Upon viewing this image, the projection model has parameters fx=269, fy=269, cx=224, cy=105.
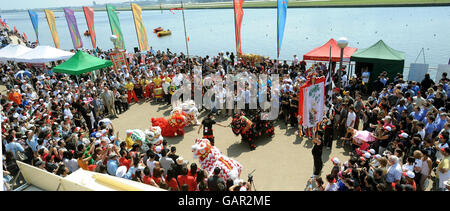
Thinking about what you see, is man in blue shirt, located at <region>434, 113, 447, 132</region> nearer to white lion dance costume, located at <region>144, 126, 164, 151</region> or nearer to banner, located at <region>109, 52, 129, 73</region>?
white lion dance costume, located at <region>144, 126, 164, 151</region>

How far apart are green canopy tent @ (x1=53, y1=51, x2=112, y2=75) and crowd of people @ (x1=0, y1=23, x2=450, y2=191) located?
0.81 m

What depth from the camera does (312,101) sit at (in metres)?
7.37

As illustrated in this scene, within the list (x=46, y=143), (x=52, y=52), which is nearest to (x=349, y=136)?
(x=46, y=143)

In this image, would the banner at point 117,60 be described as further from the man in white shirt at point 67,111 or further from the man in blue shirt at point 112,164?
the man in blue shirt at point 112,164

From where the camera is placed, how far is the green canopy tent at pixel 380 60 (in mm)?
11961

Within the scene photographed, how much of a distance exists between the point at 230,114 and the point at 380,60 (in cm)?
718

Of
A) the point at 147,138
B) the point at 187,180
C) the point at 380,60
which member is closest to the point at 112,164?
the point at 147,138

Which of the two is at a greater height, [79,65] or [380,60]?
[79,65]

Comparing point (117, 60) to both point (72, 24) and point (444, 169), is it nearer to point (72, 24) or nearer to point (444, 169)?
point (72, 24)

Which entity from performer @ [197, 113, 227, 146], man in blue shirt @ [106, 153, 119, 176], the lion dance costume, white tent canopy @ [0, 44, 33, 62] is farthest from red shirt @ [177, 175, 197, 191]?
white tent canopy @ [0, 44, 33, 62]

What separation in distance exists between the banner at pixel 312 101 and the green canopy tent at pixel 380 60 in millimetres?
6389

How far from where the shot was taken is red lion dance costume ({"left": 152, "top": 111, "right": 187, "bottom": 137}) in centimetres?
987
